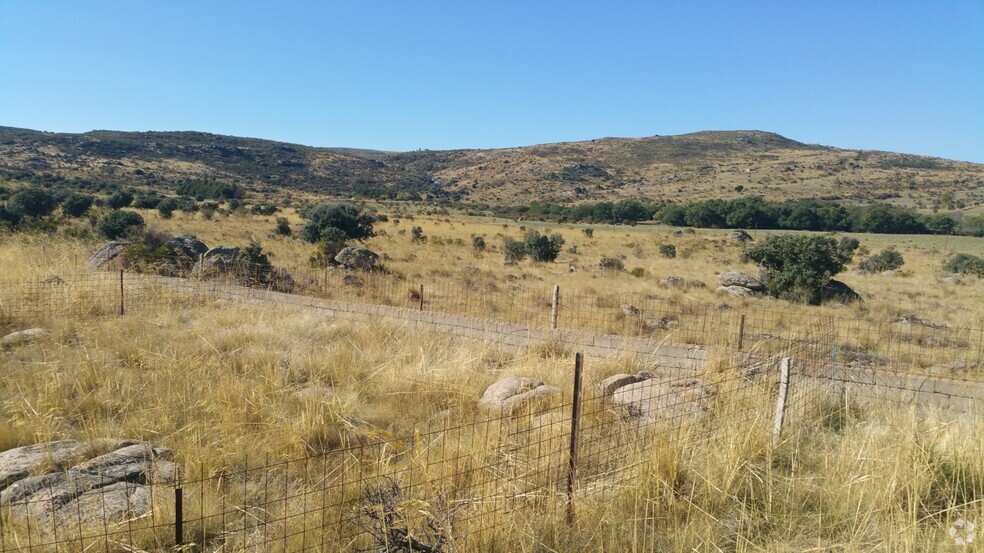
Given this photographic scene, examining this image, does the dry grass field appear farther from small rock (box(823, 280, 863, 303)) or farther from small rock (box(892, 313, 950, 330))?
small rock (box(823, 280, 863, 303))

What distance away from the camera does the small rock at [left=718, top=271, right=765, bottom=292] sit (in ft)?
69.6

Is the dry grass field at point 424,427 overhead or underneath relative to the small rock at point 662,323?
overhead

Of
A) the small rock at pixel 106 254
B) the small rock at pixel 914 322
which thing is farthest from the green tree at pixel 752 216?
the small rock at pixel 106 254

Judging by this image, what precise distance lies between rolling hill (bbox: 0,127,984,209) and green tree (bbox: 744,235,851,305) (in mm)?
54940

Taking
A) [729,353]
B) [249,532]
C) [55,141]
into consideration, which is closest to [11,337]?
[249,532]

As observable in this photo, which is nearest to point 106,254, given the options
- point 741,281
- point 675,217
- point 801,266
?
point 741,281

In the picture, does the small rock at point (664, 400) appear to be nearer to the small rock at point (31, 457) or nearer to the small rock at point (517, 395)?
the small rock at point (517, 395)

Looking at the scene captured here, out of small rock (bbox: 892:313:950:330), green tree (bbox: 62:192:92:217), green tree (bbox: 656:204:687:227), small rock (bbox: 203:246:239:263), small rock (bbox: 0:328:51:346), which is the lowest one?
small rock (bbox: 892:313:950:330)

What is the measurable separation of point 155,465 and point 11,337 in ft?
19.1

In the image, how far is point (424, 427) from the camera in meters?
6.43

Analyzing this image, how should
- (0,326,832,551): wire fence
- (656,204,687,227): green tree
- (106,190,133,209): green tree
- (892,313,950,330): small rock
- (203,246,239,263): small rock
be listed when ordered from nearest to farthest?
(0,326,832,551): wire fence < (892,313,950,330): small rock < (203,246,239,263): small rock < (106,190,133,209): green tree < (656,204,687,227): green tree

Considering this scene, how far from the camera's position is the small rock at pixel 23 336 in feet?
28.8

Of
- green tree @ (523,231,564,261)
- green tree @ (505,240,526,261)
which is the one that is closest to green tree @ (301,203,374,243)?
green tree @ (505,240,526,261)

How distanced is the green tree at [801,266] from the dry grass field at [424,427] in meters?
12.9
